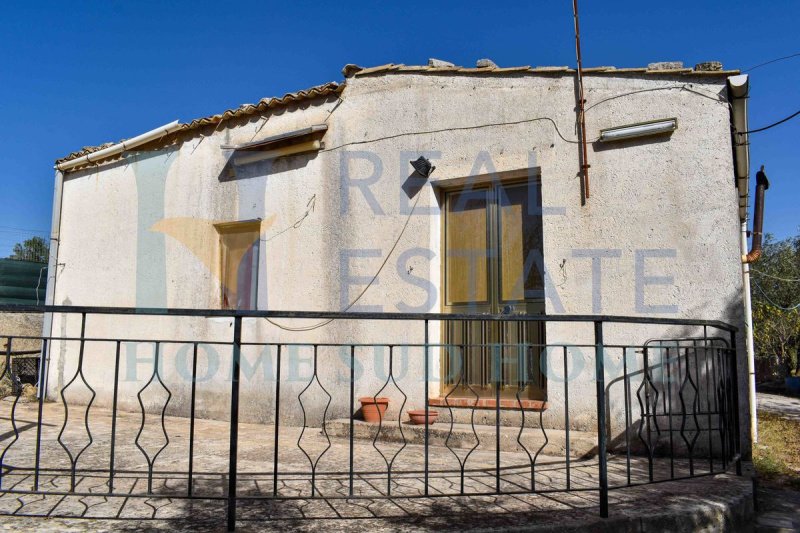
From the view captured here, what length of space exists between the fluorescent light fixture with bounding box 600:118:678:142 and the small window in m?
4.10

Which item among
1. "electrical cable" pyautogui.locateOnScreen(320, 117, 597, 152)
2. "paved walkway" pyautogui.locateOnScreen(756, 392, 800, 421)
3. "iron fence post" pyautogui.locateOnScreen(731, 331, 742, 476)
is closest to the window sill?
"iron fence post" pyautogui.locateOnScreen(731, 331, 742, 476)

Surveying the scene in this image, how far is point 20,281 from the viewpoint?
420 inches

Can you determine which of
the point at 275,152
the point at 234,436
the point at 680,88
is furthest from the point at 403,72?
the point at 234,436

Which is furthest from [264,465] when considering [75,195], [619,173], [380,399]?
[75,195]

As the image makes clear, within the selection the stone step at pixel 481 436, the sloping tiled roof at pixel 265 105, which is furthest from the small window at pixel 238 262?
the stone step at pixel 481 436

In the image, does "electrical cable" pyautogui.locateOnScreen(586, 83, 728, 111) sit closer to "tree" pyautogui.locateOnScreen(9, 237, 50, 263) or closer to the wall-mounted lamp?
the wall-mounted lamp

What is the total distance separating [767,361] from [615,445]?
1641cm

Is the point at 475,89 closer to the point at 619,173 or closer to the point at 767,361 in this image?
the point at 619,173

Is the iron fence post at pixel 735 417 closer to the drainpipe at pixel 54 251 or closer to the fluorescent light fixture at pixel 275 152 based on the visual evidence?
the fluorescent light fixture at pixel 275 152

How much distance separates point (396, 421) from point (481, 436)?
3.26 ft

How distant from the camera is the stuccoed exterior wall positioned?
16.3 ft

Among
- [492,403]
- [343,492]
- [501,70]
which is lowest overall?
[343,492]

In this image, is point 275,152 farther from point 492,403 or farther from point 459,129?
point 492,403

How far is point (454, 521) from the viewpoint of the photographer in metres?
2.87
